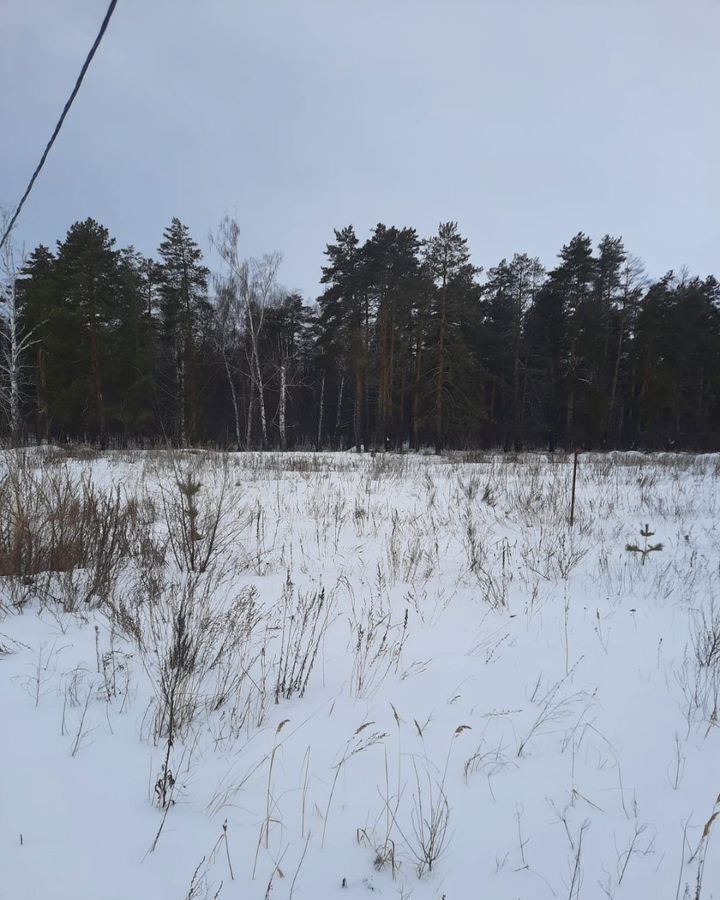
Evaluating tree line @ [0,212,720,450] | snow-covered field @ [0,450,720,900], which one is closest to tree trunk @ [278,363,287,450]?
tree line @ [0,212,720,450]

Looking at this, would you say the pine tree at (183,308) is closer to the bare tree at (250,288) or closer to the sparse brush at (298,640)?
the bare tree at (250,288)

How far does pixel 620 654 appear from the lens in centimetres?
246

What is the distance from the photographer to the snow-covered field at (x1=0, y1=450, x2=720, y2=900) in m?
1.18

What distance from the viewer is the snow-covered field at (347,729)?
1.18 m

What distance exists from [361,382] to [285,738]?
939 inches

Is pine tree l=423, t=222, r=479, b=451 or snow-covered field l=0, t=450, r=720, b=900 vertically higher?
pine tree l=423, t=222, r=479, b=451

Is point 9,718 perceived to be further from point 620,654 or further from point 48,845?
point 620,654

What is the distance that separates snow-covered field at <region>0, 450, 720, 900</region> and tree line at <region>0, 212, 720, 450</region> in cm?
1644

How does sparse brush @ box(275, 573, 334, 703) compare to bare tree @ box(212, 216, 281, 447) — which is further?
bare tree @ box(212, 216, 281, 447)

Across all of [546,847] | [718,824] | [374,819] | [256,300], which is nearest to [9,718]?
[374,819]

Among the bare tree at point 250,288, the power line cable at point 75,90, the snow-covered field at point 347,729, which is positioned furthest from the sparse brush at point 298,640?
the bare tree at point 250,288

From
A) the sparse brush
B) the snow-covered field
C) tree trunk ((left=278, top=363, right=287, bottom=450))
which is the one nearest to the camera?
the snow-covered field

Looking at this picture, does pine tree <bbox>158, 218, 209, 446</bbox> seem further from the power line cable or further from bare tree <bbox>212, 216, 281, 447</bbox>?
the power line cable

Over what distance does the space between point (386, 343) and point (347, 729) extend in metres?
23.9
